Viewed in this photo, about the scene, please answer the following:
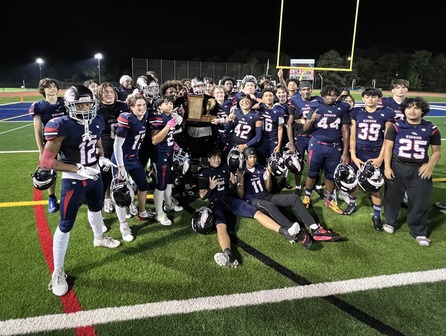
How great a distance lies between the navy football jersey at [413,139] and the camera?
13.7 feet

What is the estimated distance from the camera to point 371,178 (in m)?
4.50

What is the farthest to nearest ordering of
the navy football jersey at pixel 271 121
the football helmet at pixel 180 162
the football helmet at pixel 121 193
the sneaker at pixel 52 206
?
the navy football jersey at pixel 271 121
the football helmet at pixel 180 162
the sneaker at pixel 52 206
the football helmet at pixel 121 193

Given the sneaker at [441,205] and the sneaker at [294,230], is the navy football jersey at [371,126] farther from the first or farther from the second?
the sneaker at [294,230]

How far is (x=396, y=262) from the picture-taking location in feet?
12.5

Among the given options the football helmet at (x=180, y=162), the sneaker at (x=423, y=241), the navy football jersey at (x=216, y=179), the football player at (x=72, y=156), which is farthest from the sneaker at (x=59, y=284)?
the sneaker at (x=423, y=241)

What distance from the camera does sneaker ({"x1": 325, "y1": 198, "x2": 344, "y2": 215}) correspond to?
5.26 metres

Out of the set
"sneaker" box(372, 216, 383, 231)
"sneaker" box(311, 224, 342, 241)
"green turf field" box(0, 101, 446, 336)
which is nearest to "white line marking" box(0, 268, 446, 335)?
"green turf field" box(0, 101, 446, 336)

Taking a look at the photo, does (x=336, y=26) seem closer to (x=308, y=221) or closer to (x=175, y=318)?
(x=308, y=221)

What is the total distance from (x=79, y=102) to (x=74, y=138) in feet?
1.11

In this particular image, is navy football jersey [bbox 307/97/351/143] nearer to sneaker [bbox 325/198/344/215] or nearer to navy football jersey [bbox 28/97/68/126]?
sneaker [bbox 325/198/344/215]

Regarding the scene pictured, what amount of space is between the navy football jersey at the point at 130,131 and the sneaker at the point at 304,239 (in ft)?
7.80

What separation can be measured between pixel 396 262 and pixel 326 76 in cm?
3850

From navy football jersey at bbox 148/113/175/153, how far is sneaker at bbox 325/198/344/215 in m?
2.82

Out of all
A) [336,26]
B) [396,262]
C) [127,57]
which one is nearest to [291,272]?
[396,262]
